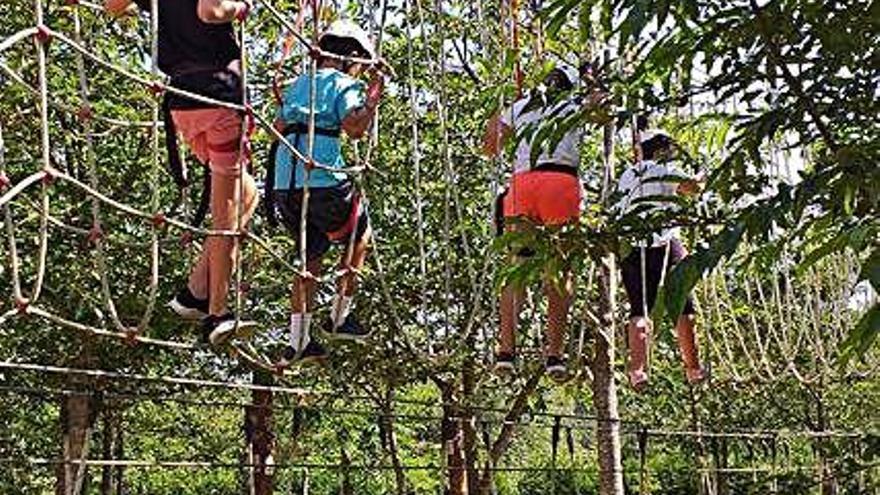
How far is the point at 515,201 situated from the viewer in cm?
371

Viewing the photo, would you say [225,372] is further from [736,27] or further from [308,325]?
[736,27]

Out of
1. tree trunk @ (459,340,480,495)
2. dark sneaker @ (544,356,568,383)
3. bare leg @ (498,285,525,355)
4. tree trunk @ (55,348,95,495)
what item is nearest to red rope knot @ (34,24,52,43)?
bare leg @ (498,285,525,355)

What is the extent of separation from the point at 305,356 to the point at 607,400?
2.89 metres

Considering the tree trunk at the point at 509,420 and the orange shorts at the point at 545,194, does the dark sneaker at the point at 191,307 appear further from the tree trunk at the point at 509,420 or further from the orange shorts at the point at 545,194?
the tree trunk at the point at 509,420

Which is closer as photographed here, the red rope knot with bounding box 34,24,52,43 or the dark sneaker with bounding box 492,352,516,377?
the red rope knot with bounding box 34,24,52,43

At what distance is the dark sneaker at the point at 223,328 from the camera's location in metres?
2.86

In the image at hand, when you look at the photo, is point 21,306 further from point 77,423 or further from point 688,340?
point 77,423

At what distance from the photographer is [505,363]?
12.9ft

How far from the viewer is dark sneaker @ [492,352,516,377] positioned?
3926 millimetres

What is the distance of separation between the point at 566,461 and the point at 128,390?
39.2ft

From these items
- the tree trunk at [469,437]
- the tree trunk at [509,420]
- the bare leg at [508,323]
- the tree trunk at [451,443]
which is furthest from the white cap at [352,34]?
the tree trunk at [451,443]

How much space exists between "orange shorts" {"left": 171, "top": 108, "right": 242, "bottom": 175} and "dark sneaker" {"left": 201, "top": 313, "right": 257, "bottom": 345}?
0.33 metres

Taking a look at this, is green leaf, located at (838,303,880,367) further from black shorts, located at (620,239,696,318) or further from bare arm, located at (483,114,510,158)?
black shorts, located at (620,239,696,318)

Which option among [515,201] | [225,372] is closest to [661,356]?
[225,372]
